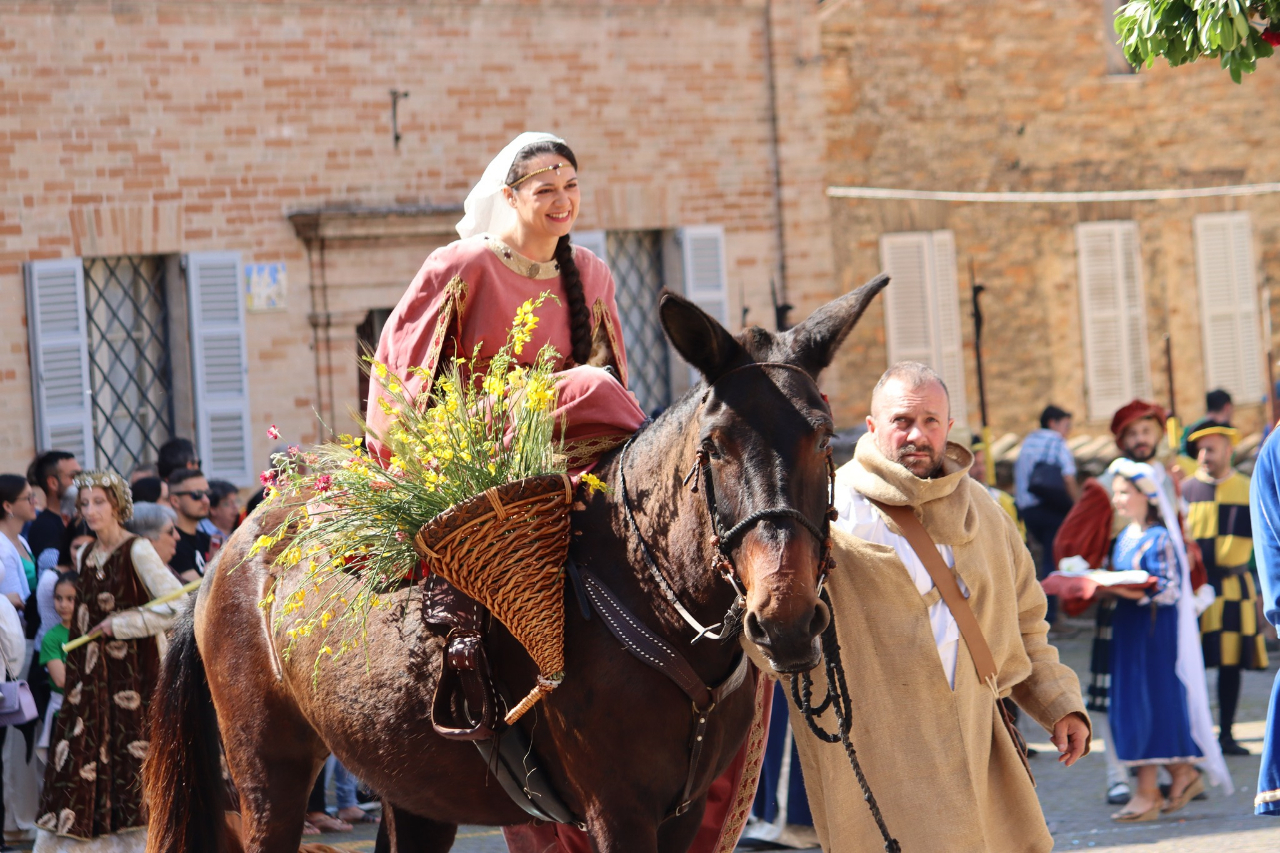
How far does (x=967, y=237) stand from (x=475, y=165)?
18.8 feet

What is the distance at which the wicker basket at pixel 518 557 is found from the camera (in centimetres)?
378

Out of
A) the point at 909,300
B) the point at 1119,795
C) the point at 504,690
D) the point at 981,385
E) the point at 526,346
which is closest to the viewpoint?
the point at 504,690

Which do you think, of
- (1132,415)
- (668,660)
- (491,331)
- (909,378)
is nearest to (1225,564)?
(1132,415)

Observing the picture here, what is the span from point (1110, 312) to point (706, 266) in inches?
209

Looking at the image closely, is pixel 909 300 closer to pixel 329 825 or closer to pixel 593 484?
pixel 329 825

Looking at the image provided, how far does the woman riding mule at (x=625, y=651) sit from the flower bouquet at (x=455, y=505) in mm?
108

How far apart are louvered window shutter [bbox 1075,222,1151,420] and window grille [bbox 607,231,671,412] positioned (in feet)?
17.5

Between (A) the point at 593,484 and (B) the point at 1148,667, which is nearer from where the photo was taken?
(A) the point at 593,484

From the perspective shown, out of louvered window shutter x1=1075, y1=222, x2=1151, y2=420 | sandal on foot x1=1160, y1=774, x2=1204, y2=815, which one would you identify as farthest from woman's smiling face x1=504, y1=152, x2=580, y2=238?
louvered window shutter x1=1075, y1=222, x2=1151, y2=420

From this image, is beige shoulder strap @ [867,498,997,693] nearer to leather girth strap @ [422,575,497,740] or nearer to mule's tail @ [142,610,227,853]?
leather girth strap @ [422,575,497,740]

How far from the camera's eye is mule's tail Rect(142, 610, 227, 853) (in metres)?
5.13

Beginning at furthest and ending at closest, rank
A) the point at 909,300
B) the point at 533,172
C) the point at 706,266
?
the point at 909,300 < the point at 706,266 < the point at 533,172

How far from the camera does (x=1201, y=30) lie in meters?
4.86

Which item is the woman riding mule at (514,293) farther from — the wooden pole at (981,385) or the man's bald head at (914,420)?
the wooden pole at (981,385)
